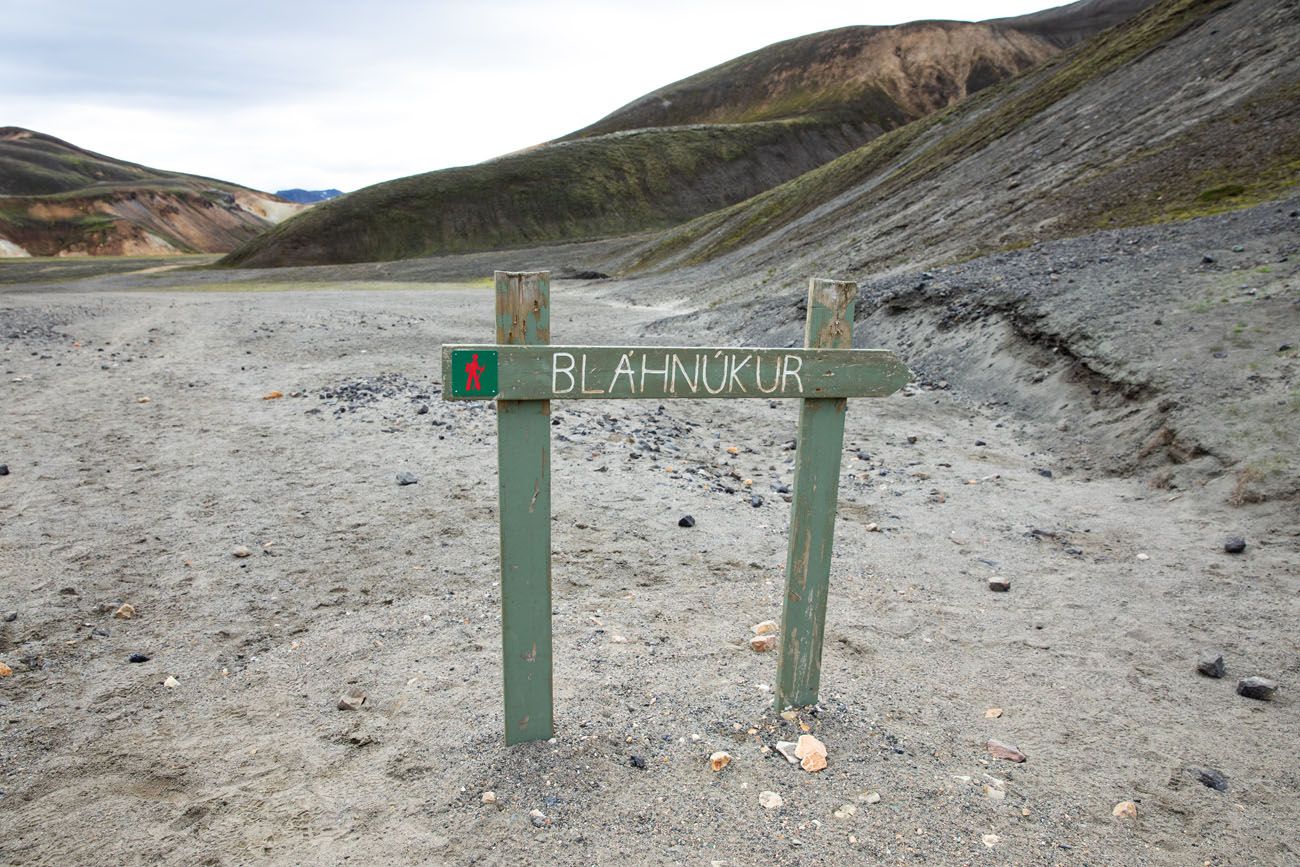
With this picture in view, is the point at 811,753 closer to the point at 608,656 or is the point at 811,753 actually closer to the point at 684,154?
the point at 608,656

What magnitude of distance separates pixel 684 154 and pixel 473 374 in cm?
9886

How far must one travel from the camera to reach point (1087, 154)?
2211 centimetres

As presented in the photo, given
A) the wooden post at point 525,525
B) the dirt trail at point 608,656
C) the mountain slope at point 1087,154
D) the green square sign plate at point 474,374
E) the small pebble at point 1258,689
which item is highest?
the mountain slope at point 1087,154

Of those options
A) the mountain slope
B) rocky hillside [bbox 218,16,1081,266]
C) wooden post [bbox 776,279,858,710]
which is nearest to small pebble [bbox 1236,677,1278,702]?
wooden post [bbox 776,279,858,710]

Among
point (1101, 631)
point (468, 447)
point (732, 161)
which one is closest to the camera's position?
point (1101, 631)

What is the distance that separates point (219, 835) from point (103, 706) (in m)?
1.50

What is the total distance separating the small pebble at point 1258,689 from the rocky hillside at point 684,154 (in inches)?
→ 3178

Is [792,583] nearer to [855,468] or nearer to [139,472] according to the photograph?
[855,468]

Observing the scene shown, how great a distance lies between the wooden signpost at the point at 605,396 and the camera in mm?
3158

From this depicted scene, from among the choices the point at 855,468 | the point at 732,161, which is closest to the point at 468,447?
the point at 855,468

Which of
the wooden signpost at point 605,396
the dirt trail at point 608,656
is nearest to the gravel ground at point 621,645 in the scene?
the dirt trail at point 608,656

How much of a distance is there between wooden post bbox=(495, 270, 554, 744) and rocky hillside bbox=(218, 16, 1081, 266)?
261ft

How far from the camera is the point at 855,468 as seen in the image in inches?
358

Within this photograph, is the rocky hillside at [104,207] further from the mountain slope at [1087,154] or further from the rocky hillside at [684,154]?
the mountain slope at [1087,154]
